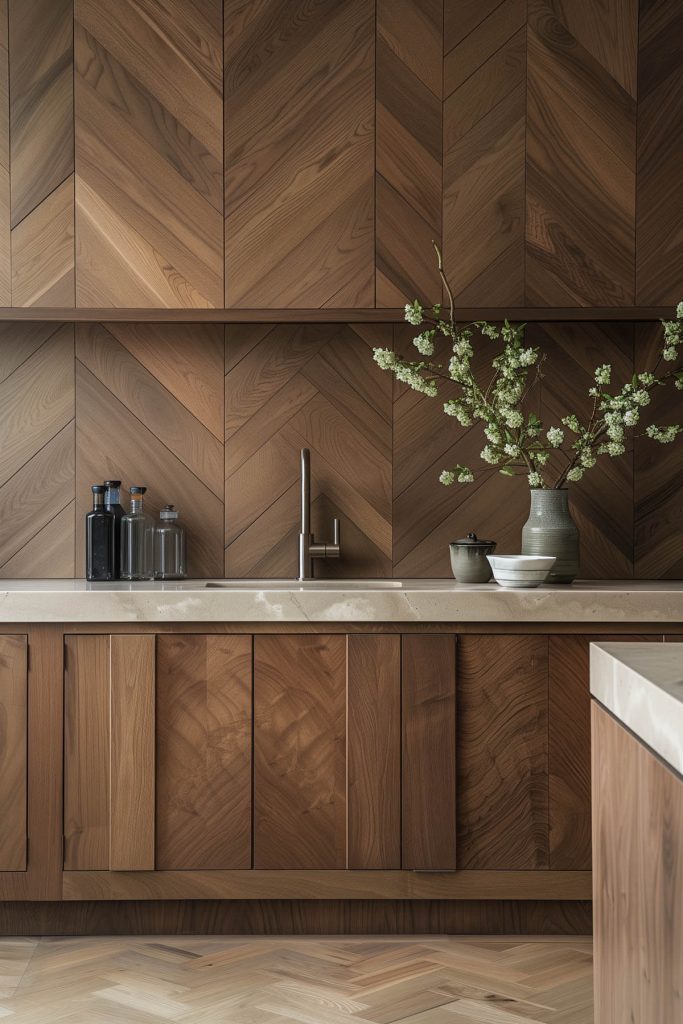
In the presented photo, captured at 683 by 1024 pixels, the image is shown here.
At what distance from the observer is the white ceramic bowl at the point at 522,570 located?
2.35 meters

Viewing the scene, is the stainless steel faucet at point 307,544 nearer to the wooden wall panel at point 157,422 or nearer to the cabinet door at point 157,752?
the wooden wall panel at point 157,422

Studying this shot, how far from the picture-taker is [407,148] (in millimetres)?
2600

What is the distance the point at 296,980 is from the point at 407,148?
80.8 inches

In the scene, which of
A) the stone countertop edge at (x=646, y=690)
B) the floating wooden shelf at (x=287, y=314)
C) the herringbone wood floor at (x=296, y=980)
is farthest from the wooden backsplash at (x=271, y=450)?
the stone countertop edge at (x=646, y=690)

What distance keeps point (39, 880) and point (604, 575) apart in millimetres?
1700

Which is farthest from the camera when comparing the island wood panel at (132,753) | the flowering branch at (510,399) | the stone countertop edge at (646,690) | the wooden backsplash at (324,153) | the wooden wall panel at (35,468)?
the wooden wall panel at (35,468)

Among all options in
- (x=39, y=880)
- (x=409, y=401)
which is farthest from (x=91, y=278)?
(x=39, y=880)

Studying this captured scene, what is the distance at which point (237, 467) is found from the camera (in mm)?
2824

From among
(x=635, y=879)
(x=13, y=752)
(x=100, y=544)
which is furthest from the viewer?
(x=100, y=544)

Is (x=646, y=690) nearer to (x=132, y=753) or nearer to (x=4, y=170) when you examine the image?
(x=132, y=753)

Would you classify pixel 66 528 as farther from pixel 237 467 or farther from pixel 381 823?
pixel 381 823

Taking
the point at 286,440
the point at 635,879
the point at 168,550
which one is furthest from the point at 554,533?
the point at 635,879

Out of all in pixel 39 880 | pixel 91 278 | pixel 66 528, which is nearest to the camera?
pixel 39 880

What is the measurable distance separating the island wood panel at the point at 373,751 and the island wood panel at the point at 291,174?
3.08 feet
